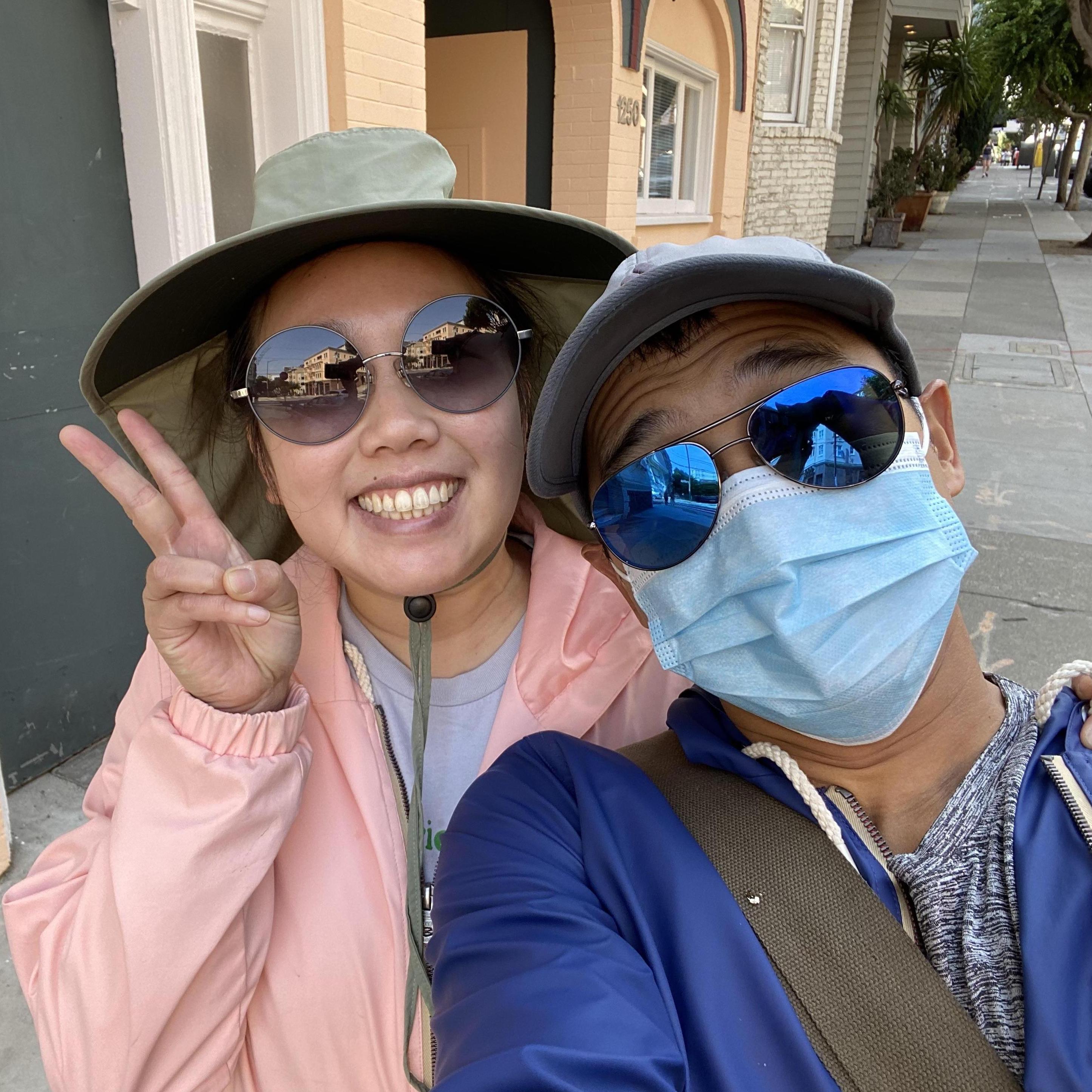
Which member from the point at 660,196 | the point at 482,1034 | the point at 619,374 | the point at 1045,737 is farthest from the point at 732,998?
the point at 660,196

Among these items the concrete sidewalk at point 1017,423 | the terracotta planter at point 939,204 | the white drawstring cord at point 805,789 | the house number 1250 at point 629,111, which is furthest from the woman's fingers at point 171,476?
the terracotta planter at point 939,204

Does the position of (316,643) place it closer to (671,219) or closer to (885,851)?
(885,851)

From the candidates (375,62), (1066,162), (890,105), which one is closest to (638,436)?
(375,62)

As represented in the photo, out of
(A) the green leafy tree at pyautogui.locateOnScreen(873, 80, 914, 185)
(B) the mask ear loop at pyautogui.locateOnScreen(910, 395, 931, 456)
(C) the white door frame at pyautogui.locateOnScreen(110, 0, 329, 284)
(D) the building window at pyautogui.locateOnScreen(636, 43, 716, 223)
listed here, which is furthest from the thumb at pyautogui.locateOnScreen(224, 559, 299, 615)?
(A) the green leafy tree at pyautogui.locateOnScreen(873, 80, 914, 185)

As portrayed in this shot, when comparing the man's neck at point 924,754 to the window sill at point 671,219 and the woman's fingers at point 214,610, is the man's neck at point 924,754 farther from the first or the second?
the window sill at point 671,219

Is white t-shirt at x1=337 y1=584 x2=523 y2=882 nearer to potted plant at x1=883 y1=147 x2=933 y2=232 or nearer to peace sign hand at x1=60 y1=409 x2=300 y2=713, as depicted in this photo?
peace sign hand at x1=60 y1=409 x2=300 y2=713

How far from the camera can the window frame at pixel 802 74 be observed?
1196cm

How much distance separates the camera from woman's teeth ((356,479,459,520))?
1350 millimetres

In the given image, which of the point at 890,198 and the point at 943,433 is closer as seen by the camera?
the point at 943,433

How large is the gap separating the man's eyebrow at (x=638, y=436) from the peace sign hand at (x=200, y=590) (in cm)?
52

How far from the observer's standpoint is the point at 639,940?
42.8 inches

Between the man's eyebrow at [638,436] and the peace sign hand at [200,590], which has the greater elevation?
the man's eyebrow at [638,436]

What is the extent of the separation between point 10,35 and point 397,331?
204 cm

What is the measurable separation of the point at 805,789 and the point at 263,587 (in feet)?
2.65
